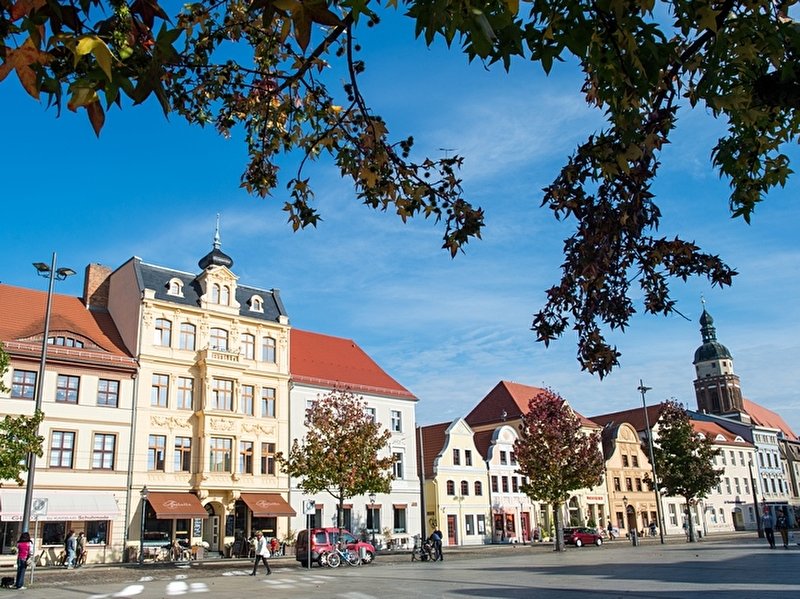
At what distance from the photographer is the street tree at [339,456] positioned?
39.5 meters

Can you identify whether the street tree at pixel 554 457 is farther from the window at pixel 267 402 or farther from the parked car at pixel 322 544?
the window at pixel 267 402

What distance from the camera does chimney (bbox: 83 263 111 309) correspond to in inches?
1757

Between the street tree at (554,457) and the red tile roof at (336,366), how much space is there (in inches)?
412

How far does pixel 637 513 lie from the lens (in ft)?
232

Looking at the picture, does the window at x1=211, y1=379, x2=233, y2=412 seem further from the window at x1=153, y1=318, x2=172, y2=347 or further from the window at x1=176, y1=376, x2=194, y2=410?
the window at x1=153, y1=318, x2=172, y2=347

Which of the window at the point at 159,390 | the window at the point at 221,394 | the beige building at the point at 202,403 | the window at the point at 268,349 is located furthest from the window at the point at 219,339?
the window at the point at 159,390

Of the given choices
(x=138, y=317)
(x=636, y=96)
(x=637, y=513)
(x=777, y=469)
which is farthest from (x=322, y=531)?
(x=777, y=469)

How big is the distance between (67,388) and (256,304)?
13334mm

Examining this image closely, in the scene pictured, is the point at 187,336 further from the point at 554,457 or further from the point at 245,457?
the point at 554,457

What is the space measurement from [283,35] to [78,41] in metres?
0.88

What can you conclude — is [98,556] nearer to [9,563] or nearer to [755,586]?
[9,563]

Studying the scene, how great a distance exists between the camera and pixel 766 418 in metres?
116

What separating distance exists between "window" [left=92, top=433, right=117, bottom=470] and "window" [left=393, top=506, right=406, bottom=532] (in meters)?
20.0

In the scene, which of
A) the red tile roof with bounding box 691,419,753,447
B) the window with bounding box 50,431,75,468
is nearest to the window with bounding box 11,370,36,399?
the window with bounding box 50,431,75,468
